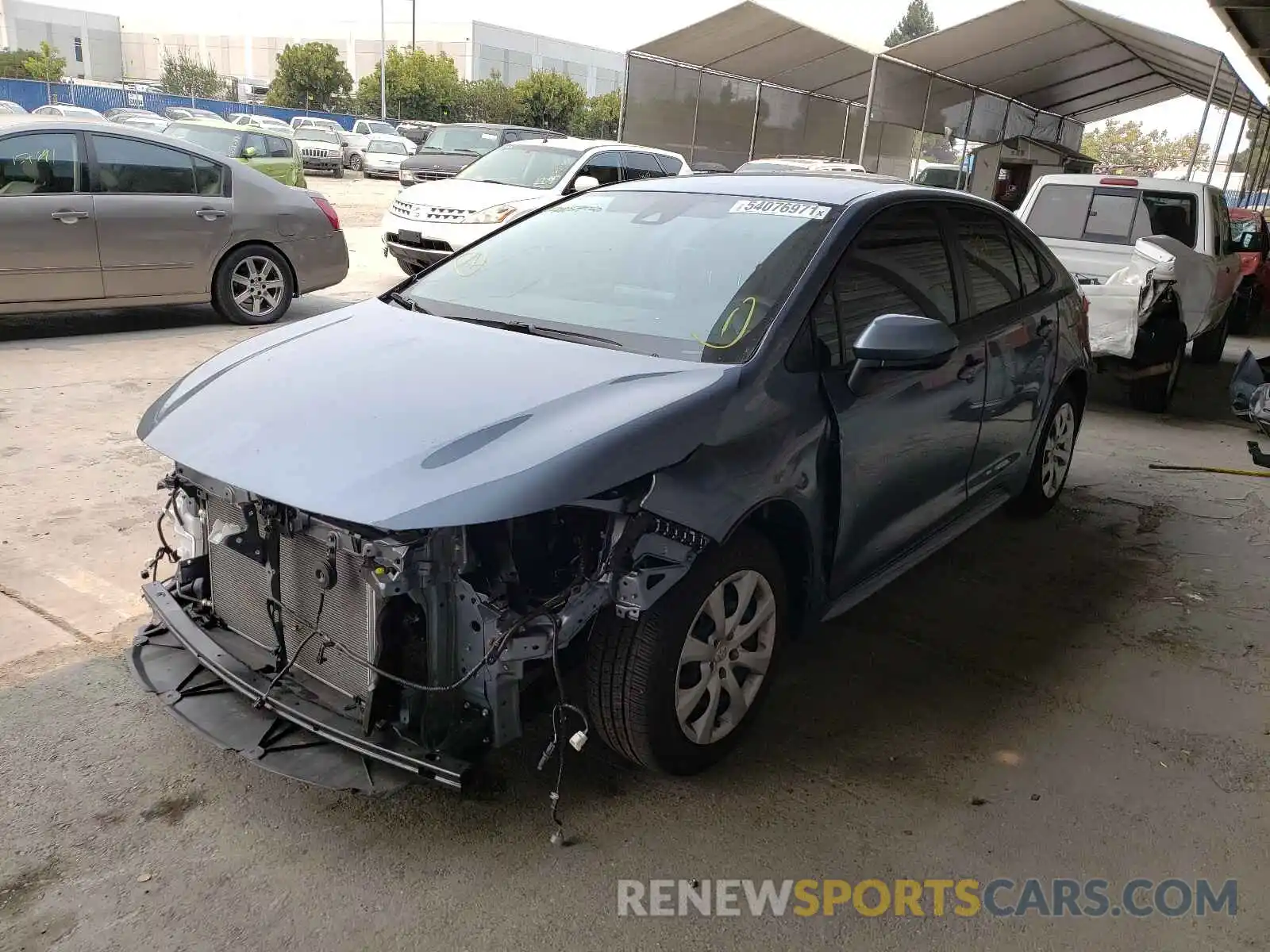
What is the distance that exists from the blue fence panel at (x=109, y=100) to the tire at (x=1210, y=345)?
40105 mm

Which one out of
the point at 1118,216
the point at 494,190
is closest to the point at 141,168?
the point at 494,190

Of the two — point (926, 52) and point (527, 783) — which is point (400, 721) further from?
point (926, 52)

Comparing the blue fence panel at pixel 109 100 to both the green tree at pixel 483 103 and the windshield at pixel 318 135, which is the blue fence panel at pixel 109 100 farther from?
the windshield at pixel 318 135

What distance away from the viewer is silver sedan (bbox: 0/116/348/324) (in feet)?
22.5

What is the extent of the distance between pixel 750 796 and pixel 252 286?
6991 mm

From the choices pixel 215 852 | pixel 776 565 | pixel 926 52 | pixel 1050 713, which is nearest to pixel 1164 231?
pixel 1050 713

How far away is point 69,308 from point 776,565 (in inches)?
258

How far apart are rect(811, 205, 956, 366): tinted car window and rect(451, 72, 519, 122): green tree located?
51646 mm

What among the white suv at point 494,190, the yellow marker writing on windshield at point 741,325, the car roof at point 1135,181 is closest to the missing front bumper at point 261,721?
the yellow marker writing on windshield at point 741,325

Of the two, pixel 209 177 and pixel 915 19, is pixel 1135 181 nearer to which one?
pixel 209 177

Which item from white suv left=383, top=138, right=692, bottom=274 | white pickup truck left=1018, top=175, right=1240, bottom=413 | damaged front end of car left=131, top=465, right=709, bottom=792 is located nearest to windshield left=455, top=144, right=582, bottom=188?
white suv left=383, top=138, right=692, bottom=274

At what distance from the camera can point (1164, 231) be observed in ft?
28.1

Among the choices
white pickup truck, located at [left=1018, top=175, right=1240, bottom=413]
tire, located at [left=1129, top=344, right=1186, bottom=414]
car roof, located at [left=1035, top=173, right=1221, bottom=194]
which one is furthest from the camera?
car roof, located at [left=1035, top=173, right=1221, bottom=194]

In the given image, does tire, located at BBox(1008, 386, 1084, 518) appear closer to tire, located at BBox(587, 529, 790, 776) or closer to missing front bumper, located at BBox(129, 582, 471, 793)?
tire, located at BBox(587, 529, 790, 776)
